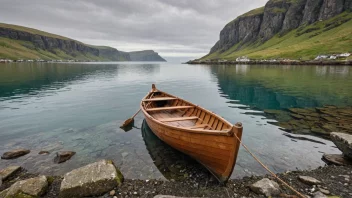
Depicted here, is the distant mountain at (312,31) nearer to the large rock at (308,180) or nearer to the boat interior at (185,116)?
the boat interior at (185,116)

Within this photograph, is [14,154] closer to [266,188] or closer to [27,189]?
[27,189]

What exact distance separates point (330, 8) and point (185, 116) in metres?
204

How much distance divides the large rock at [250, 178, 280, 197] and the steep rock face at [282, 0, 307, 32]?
22047 centimetres

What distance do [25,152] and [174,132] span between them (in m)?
9.43

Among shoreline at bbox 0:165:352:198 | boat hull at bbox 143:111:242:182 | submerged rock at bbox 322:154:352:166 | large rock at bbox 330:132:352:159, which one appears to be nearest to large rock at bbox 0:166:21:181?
shoreline at bbox 0:165:352:198

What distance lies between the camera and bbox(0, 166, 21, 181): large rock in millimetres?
9132

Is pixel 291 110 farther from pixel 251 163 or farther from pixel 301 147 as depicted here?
pixel 251 163

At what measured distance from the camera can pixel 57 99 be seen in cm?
2808

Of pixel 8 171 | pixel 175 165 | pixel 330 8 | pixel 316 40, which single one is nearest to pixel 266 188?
pixel 175 165

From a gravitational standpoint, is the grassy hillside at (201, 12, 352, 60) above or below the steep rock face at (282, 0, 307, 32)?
below

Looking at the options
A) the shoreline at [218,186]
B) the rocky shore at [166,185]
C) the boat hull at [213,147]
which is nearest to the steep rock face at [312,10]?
the shoreline at [218,186]

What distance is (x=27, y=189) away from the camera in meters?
7.58

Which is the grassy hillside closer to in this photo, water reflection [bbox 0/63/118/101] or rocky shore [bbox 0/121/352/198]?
water reflection [bbox 0/63/118/101]

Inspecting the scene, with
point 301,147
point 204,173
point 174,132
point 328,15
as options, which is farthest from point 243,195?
point 328,15
